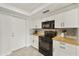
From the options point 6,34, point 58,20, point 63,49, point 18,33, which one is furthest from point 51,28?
point 6,34

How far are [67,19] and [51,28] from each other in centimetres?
57

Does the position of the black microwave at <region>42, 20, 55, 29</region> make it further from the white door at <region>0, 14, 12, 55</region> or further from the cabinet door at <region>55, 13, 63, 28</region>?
the white door at <region>0, 14, 12, 55</region>

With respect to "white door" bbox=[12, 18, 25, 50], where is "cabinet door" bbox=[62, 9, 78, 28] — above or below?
above

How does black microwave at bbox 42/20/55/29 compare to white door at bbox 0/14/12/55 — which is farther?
black microwave at bbox 42/20/55/29

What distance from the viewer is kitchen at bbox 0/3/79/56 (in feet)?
3.97

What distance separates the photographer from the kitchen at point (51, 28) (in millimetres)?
1209

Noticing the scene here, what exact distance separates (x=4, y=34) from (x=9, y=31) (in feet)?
0.57

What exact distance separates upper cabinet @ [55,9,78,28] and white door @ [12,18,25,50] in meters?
0.98

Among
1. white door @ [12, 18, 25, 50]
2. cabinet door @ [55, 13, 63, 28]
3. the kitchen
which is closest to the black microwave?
the kitchen

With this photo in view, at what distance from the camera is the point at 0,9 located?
1.45 metres

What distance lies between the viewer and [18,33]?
209 centimetres

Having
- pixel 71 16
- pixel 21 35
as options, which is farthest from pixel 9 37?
pixel 71 16

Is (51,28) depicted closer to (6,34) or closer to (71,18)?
(71,18)

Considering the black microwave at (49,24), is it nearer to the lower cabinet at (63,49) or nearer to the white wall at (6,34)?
the lower cabinet at (63,49)
